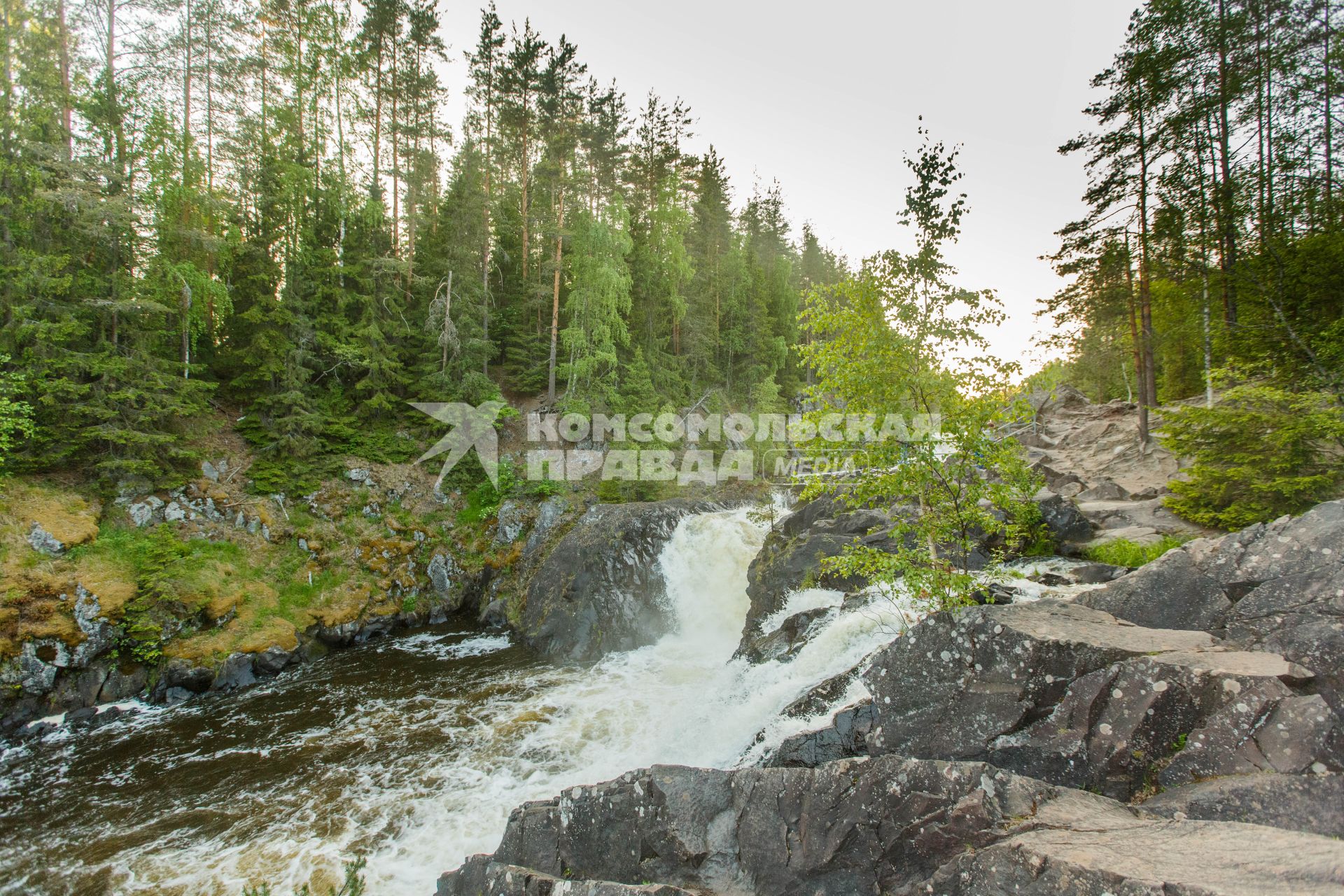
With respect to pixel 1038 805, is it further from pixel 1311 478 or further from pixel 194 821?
pixel 194 821

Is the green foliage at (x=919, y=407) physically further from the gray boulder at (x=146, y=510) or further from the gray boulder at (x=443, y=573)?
the gray boulder at (x=146, y=510)

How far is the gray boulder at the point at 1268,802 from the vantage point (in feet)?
9.66

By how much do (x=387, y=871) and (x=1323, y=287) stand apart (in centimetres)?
1937

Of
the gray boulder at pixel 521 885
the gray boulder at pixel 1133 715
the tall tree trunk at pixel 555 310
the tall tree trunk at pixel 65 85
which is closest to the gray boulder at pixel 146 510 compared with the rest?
the tall tree trunk at pixel 65 85

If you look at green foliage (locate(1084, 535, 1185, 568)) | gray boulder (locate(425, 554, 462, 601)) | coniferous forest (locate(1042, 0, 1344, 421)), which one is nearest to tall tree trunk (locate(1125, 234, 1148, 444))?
coniferous forest (locate(1042, 0, 1344, 421))

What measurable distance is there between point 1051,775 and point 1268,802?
1.25 metres

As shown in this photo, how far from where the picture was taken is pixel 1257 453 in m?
8.70

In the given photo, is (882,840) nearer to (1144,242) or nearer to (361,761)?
(361,761)

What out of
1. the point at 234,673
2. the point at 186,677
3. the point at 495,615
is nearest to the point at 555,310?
the point at 495,615

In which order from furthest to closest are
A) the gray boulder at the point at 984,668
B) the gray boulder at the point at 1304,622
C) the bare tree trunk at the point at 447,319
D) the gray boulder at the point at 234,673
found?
1. the bare tree trunk at the point at 447,319
2. the gray boulder at the point at 234,673
3. the gray boulder at the point at 984,668
4. the gray boulder at the point at 1304,622

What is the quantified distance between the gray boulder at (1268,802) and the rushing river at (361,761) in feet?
12.3

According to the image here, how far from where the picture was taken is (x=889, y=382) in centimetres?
598

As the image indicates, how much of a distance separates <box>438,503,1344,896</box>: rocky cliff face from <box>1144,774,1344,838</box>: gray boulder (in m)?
0.01

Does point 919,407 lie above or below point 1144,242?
below
